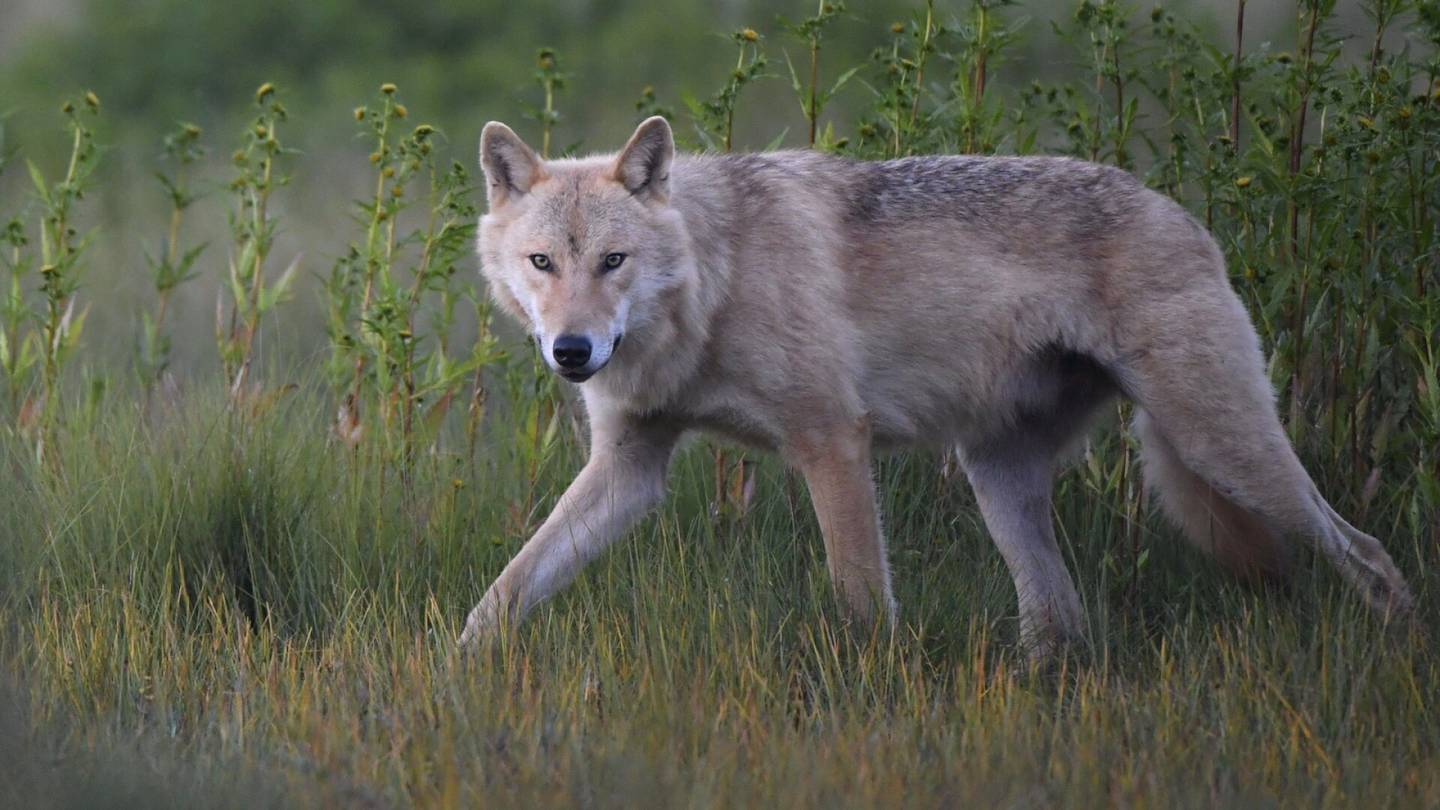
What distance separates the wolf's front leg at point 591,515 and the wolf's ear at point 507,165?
2.54 feet

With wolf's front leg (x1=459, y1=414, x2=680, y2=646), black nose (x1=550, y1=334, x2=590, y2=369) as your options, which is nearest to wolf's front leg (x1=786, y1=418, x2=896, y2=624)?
wolf's front leg (x1=459, y1=414, x2=680, y2=646)

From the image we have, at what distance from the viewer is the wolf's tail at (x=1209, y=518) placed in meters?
4.80

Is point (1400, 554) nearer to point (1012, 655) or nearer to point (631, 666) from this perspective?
point (1012, 655)

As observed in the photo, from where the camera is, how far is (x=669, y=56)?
17.6 m

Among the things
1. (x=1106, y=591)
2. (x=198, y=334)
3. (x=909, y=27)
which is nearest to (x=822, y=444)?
(x=1106, y=591)

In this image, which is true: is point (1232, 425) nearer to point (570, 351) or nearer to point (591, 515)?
point (591, 515)

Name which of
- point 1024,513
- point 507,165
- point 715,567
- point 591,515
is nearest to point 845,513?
point 715,567

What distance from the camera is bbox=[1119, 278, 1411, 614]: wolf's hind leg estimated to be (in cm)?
472

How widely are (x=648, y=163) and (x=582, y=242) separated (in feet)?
1.32

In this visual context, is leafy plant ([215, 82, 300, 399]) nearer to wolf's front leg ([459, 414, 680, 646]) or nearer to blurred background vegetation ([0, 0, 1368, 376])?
wolf's front leg ([459, 414, 680, 646])

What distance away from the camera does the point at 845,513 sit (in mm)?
4566

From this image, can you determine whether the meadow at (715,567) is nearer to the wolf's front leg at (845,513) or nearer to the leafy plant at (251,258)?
the leafy plant at (251,258)

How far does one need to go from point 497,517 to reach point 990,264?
1.96 meters

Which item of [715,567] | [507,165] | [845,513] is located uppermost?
[507,165]
